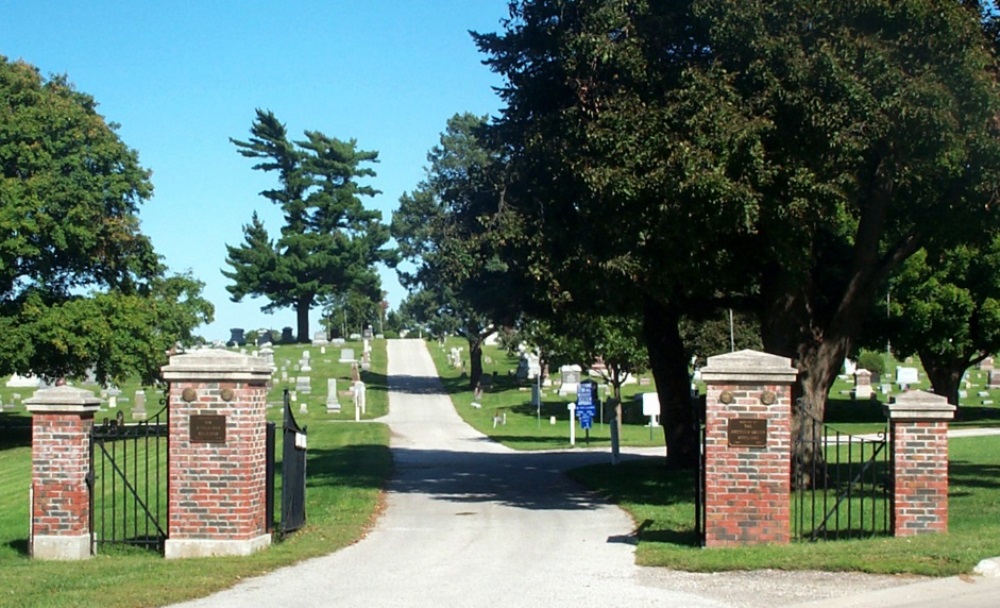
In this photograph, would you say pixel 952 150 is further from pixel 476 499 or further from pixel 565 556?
pixel 476 499

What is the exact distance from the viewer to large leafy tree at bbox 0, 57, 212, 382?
37.0 meters

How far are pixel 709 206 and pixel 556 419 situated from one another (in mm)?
33908

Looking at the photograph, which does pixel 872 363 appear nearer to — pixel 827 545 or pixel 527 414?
pixel 527 414

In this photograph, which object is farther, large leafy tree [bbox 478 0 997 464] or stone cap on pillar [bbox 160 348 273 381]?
large leafy tree [bbox 478 0 997 464]

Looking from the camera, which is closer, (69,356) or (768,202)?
(768,202)

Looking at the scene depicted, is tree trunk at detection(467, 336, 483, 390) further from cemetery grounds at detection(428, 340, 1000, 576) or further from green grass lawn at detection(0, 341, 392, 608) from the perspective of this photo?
green grass lawn at detection(0, 341, 392, 608)

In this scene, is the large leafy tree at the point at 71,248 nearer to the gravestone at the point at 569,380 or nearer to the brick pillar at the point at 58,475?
the gravestone at the point at 569,380

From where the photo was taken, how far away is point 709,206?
15359 mm

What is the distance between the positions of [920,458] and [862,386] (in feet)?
146

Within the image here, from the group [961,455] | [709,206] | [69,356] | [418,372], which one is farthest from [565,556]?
[418,372]

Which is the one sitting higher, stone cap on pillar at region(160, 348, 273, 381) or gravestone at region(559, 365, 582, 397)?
stone cap on pillar at region(160, 348, 273, 381)

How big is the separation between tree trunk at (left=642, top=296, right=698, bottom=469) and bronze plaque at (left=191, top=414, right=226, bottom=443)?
11.3m

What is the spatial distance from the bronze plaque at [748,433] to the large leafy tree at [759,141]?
3.69m

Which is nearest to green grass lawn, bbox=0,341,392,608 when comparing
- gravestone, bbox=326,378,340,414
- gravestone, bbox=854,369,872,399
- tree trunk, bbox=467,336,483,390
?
gravestone, bbox=326,378,340,414
